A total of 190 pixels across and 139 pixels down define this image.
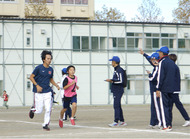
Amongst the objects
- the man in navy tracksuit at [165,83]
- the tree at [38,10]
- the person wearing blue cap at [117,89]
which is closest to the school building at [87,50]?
the tree at [38,10]

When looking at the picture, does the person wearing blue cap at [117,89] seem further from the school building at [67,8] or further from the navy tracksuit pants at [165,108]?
the school building at [67,8]

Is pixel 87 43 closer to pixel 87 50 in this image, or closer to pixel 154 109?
pixel 87 50

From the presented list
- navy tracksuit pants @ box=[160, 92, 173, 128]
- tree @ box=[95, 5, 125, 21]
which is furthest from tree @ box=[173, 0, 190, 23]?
navy tracksuit pants @ box=[160, 92, 173, 128]

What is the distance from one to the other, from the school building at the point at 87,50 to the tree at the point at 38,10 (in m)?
18.5

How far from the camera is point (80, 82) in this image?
34.1m

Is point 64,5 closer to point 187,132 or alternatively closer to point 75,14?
point 75,14

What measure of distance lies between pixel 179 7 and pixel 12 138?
5085 cm

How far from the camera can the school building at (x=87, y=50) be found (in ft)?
109

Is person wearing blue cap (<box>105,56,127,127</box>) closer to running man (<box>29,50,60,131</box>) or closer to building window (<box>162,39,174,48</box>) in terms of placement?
running man (<box>29,50,60,131</box>)

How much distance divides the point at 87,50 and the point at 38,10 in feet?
63.3

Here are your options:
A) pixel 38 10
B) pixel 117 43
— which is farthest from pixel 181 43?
pixel 38 10

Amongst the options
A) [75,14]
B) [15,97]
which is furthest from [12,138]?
[75,14]

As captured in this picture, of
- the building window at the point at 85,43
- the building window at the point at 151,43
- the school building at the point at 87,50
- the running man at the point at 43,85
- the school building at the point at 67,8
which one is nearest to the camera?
the running man at the point at 43,85

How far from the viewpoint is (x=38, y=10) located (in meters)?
52.3
